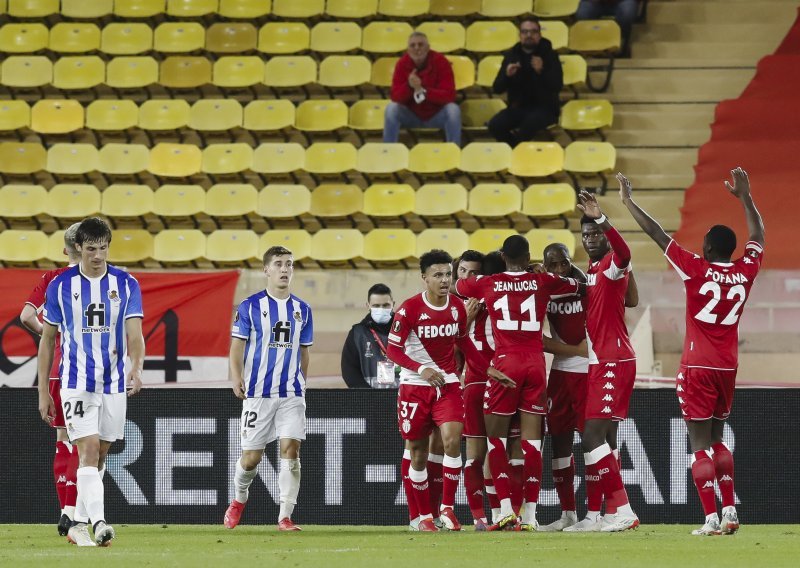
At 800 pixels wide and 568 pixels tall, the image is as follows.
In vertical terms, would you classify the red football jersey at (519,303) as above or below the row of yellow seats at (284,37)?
below

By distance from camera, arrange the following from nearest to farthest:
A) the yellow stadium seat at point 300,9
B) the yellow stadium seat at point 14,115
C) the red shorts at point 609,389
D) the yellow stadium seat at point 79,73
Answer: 1. the red shorts at point 609,389
2. the yellow stadium seat at point 14,115
3. the yellow stadium seat at point 79,73
4. the yellow stadium seat at point 300,9

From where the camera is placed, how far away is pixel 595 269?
28.3 feet

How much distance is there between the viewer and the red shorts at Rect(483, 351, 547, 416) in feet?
28.3

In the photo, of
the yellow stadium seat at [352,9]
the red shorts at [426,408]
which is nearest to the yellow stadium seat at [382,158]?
the yellow stadium seat at [352,9]

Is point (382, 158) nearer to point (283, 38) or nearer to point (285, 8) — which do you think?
point (283, 38)

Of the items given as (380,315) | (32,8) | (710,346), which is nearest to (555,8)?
(32,8)

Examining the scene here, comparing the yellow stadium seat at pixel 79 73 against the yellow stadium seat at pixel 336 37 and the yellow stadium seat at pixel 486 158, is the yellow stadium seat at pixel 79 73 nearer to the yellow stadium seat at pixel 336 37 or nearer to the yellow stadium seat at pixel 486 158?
the yellow stadium seat at pixel 336 37

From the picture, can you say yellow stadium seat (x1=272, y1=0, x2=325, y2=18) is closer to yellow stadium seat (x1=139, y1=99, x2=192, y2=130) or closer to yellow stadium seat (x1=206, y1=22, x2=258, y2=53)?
yellow stadium seat (x1=206, y1=22, x2=258, y2=53)

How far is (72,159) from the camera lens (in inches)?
670

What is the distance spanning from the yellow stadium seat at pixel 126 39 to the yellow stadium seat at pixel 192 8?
1.58 ft

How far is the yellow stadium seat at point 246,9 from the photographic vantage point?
60.3 ft

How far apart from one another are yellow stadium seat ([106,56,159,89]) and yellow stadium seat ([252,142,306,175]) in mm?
2228

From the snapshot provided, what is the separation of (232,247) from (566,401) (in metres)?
7.29

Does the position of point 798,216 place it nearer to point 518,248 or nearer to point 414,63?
point 414,63
